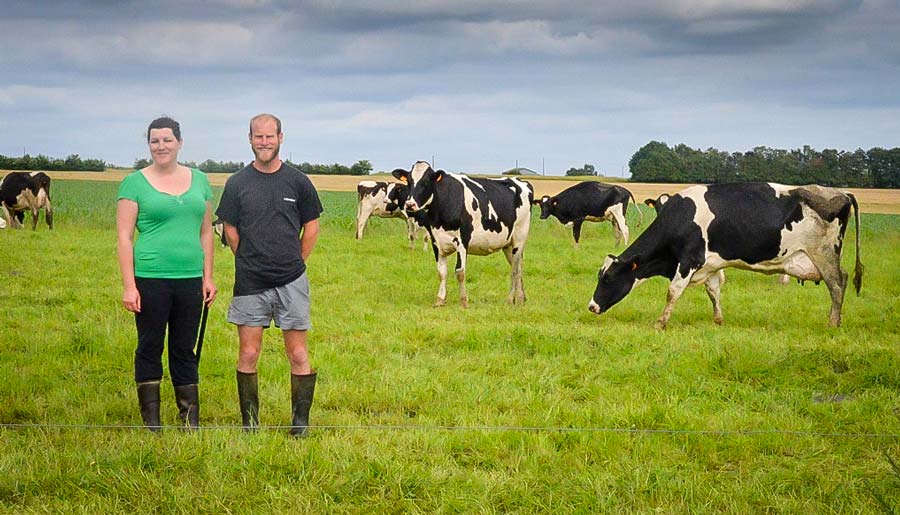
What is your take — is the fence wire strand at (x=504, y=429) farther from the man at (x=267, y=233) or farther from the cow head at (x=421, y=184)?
the cow head at (x=421, y=184)

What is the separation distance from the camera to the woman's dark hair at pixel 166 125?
6758 millimetres

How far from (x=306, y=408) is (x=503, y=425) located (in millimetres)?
1567

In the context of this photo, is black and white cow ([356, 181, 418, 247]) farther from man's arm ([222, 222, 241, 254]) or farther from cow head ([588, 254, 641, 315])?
man's arm ([222, 222, 241, 254])

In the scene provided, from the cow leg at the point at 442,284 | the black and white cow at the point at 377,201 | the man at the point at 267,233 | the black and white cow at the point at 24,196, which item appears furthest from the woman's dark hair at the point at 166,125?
the black and white cow at the point at 24,196

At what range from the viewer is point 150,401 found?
23.2 ft

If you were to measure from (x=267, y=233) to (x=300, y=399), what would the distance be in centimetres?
128

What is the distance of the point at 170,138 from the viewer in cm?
676

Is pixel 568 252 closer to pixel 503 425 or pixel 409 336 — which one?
pixel 409 336

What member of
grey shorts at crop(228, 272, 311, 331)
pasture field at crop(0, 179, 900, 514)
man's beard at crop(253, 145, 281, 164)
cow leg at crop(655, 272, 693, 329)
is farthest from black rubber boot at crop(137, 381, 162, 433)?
cow leg at crop(655, 272, 693, 329)

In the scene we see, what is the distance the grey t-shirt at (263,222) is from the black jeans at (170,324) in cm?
41

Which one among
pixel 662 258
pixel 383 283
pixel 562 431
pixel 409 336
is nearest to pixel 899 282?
pixel 662 258

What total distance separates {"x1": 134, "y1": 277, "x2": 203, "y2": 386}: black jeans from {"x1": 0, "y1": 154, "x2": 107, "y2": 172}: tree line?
5057 centimetres

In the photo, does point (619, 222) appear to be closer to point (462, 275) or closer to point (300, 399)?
point (462, 275)

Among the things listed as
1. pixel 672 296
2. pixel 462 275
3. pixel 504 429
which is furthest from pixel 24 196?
pixel 504 429
